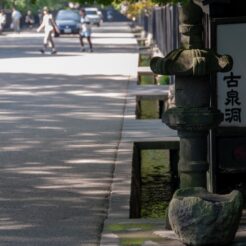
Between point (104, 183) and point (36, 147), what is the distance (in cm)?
312

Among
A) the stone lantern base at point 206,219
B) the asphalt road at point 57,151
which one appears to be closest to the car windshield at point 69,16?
the asphalt road at point 57,151

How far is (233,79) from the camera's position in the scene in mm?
10344

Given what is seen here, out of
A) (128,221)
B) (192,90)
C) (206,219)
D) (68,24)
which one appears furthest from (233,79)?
(68,24)

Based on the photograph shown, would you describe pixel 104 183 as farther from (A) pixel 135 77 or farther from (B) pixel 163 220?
(A) pixel 135 77

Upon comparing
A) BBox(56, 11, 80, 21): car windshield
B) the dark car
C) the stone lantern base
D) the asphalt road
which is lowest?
the dark car

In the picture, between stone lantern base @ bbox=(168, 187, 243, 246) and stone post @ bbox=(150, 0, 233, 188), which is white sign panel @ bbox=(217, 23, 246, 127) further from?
stone lantern base @ bbox=(168, 187, 243, 246)

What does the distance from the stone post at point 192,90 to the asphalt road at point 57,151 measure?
1.07 meters

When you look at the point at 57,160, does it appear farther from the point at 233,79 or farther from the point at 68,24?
the point at 68,24

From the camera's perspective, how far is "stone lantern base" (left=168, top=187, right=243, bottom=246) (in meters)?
8.03

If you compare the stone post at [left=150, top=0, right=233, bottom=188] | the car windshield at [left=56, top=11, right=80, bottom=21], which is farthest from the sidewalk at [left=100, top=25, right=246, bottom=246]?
the car windshield at [left=56, top=11, right=80, bottom=21]

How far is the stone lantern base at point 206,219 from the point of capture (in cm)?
803

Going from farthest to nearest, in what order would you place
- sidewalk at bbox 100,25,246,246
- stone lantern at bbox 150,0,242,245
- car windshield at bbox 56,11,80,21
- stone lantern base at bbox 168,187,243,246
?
car windshield at bbox 56,11,80,21 < sidewalk at bbox 100,25,246,246 < stone lantern at bbox 150,0,242,245 < stone lantern base at bbox 168,187,243,246

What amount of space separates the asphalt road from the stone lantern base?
925 millimetres

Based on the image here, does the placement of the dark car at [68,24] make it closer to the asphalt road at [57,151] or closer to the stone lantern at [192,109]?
the asphalt road at [57,151]
